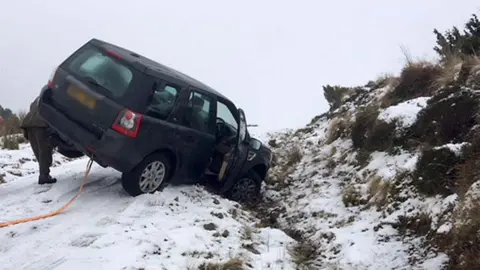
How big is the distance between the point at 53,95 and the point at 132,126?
125 cm

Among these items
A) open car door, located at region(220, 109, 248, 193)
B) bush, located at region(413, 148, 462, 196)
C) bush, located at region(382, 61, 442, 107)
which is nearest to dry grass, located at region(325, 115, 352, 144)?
bush, located at region(382, 61, 442, 107)

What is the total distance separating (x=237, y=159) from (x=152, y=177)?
154 centimetres

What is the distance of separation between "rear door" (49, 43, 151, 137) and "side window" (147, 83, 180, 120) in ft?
0.71

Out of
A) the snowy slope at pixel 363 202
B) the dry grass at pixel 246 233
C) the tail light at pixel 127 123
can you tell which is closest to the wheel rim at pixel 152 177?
the tail light at pixel 127 123

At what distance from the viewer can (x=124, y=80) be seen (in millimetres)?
6719

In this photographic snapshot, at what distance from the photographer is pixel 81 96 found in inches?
263

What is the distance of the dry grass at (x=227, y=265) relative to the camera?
4902mm

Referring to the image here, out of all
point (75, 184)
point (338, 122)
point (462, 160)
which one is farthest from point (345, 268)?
point (338, 122)

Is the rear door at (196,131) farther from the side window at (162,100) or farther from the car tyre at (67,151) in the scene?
the car tyre at (67,151)

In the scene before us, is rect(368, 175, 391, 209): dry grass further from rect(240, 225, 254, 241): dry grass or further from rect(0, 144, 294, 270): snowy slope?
rect(240, 225, 254, 241): dry grass

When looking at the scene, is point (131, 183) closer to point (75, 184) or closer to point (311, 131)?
point (75, 184)

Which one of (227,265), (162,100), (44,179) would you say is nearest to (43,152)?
(44,179)

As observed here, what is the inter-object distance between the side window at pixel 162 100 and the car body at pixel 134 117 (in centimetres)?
1

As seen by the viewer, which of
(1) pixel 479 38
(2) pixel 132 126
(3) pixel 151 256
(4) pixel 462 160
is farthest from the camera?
(1) pixel 479 38
